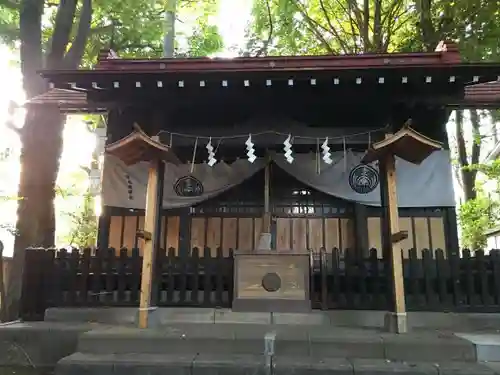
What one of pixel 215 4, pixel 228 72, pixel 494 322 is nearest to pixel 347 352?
pixel 494 322

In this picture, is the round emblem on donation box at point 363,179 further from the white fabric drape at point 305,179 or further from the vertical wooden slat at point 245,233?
the vertical wooden slat at point 245,233

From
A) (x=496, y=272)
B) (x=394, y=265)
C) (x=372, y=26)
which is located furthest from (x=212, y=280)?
(x=372, y=26)

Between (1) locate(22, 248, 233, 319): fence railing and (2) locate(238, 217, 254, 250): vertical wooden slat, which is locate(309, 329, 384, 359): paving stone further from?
(2) locate(238, 217, 254, 250): vertical wooden slat

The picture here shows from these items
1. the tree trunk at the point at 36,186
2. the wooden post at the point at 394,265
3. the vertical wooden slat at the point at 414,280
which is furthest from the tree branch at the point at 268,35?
the vertical wooden slat at the point at 414,280

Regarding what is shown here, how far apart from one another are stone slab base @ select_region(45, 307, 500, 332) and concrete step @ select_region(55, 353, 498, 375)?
4.83 ft

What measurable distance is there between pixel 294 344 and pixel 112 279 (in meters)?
3.57

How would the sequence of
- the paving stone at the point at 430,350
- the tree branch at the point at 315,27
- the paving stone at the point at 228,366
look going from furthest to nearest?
1. the tree branch at the point at 315,27
2. the paving stone at the point at 430,350
3. the paving stone at the point at 228,366

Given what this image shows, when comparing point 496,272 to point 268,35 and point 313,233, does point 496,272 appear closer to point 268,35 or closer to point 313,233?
point 313,233

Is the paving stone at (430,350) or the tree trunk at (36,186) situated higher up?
the tree trunk at (36,186)

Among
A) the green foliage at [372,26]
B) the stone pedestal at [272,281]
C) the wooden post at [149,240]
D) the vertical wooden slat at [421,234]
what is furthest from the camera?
the green foliage at [372,26]

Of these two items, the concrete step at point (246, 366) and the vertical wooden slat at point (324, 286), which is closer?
the concrete step at point (246, 366)

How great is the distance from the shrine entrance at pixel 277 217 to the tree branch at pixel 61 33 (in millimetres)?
4957

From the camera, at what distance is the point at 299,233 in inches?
347

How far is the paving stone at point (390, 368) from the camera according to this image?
511cm
